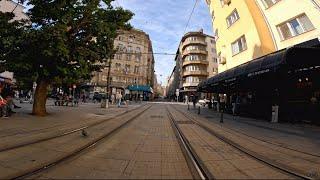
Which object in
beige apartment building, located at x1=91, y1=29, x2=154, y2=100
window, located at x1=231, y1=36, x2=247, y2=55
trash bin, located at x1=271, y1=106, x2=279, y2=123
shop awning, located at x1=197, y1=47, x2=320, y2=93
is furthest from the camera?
beige apartment building, located at x1=91, y1=29, x2=154, y2=100

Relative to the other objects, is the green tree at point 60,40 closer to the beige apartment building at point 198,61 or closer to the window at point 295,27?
the window at point 295,27

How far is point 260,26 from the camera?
96.9 feet

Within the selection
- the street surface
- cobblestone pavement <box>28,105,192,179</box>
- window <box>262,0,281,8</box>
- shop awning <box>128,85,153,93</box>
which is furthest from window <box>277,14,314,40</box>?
shop awning <box>128,85,153,93</box>

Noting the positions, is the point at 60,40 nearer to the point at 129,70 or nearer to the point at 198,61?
the point at 129,70

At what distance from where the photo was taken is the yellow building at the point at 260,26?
75.4 ft

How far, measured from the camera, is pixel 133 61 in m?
96.3

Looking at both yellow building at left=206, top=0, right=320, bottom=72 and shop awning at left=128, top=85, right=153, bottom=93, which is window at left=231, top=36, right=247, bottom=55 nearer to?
yellow building at left=206, top=0, right=320, bottom=72

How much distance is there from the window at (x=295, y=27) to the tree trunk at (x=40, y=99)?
17109 mm

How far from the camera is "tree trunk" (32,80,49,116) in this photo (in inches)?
792

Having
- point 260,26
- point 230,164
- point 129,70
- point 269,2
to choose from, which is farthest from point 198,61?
point 230,164

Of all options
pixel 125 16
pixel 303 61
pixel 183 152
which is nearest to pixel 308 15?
pixel 303 61

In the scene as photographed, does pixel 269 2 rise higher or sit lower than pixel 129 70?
lower

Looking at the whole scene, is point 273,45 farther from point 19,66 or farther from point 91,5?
point 19,66

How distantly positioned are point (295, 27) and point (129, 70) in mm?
72484
